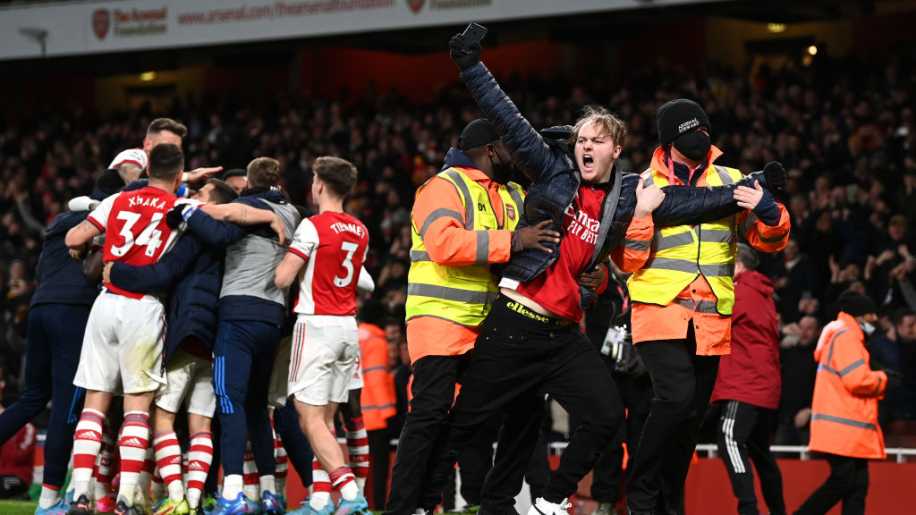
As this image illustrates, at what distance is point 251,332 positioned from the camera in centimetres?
837

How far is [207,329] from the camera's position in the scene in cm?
836

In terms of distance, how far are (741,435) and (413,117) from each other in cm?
1536

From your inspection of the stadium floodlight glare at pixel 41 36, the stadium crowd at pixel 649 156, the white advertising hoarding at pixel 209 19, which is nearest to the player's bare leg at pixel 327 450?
the stadium crowd at pixel 649 156

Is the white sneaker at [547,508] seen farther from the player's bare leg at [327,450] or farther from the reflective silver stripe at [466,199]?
the player's bare leg at [327,450]

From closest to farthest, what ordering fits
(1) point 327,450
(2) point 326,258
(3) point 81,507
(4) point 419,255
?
(4) point 419,255 < (3) point 81,507 < (1) point 327,450 < (2) point 326,258

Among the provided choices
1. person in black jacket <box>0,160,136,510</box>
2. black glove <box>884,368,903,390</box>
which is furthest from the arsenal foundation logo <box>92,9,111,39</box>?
person in black jacket <box>0,160,136,510</box>

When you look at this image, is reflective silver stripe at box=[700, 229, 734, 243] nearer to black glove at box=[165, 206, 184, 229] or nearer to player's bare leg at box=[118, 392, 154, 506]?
black glove at box=[165, 206, 184, 229]

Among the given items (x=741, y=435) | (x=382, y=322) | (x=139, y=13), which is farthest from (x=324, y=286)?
(x=139, y=13)

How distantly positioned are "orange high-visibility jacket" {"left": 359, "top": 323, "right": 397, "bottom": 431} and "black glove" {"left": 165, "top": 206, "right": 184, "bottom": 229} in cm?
551

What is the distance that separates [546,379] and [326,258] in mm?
1985

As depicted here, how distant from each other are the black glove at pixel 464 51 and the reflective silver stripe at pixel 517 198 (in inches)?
38.1

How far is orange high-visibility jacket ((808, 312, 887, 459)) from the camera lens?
9609 millimetres

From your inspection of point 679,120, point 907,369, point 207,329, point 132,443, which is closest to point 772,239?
point 679,120

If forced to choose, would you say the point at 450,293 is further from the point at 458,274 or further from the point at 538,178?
the point at 538,178
